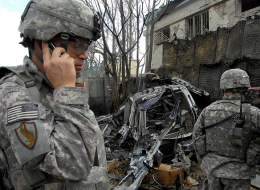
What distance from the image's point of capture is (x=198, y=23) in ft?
38.6

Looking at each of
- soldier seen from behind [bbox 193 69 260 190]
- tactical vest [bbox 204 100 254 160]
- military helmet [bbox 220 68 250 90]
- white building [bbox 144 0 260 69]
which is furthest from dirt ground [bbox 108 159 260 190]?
white building [bbox 144 0 260 69]

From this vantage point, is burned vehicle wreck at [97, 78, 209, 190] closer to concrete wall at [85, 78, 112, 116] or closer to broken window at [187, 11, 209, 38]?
concrete wall at [85, 78, 112, 116]

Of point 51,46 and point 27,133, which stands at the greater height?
point 51,46

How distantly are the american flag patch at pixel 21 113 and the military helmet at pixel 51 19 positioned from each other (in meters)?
0.45

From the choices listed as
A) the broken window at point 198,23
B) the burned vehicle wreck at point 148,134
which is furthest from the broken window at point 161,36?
the burned vehicle wreck at point 148,134

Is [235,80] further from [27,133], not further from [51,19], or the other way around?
[27,133]

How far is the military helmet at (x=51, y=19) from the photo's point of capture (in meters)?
1.10

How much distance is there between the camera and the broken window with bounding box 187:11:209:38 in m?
11.2

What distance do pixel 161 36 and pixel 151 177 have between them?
12085mm

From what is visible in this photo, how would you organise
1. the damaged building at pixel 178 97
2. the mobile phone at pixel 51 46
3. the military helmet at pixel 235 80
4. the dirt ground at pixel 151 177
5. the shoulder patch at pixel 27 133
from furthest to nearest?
the damaged building at pixel 178 97 < the dirt ground at pixel 151 177 < the military helmet at pixel 235 80 < the mobile phone at pixel 51 46 < the shoulder patch at pixel 27 133

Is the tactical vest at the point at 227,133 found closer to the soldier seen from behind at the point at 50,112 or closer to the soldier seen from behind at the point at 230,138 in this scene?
the soldier seen from behind at the point at 230,138

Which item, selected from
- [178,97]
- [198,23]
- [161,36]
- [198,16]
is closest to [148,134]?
[178,97]

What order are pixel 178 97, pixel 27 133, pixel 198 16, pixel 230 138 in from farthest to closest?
pixel 198 16, pixel 178 97, pixel 230 138, pixel 27 133

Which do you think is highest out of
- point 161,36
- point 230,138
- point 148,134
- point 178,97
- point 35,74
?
point 161,36
